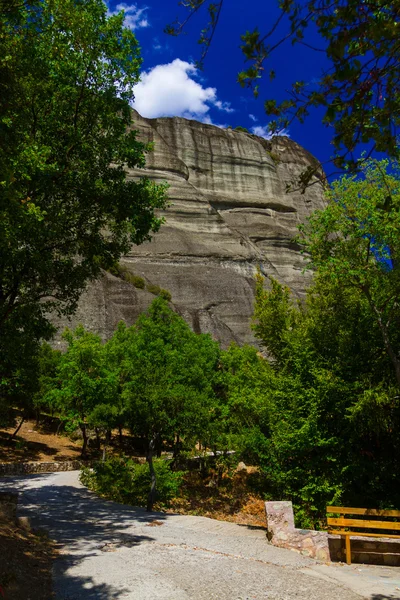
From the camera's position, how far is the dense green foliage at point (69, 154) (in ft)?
33.8

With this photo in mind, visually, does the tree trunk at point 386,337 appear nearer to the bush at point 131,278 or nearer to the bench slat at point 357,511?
the bench slat at point 357,511

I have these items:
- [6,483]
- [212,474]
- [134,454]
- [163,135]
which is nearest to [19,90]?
[6,483]

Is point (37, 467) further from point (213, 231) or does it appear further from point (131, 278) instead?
point (213, 231)

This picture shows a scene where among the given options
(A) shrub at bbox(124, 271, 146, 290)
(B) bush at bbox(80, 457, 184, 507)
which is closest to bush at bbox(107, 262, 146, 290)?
(A) shrub at bbox(124, 271, 146, 290)

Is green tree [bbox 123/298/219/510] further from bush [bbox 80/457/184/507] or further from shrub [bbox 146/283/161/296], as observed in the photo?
shrub [bbox 146/283/161/296]

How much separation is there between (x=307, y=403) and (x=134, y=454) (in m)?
20.3

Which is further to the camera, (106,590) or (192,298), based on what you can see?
(192,298)

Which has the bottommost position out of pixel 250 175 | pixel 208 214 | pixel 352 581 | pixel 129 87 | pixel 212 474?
pixel 212 474

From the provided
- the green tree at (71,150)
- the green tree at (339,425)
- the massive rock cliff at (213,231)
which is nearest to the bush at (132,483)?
the green tree at (339,425)

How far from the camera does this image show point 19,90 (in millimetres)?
7887

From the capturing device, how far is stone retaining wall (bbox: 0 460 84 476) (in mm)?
22047

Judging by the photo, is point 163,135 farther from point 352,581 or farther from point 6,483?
point 352,581

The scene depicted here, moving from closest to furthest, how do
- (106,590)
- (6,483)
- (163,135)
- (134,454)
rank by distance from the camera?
(106,590) → (6,483) → (134,454) → (163,135)

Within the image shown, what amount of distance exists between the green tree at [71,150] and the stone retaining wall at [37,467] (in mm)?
12475
